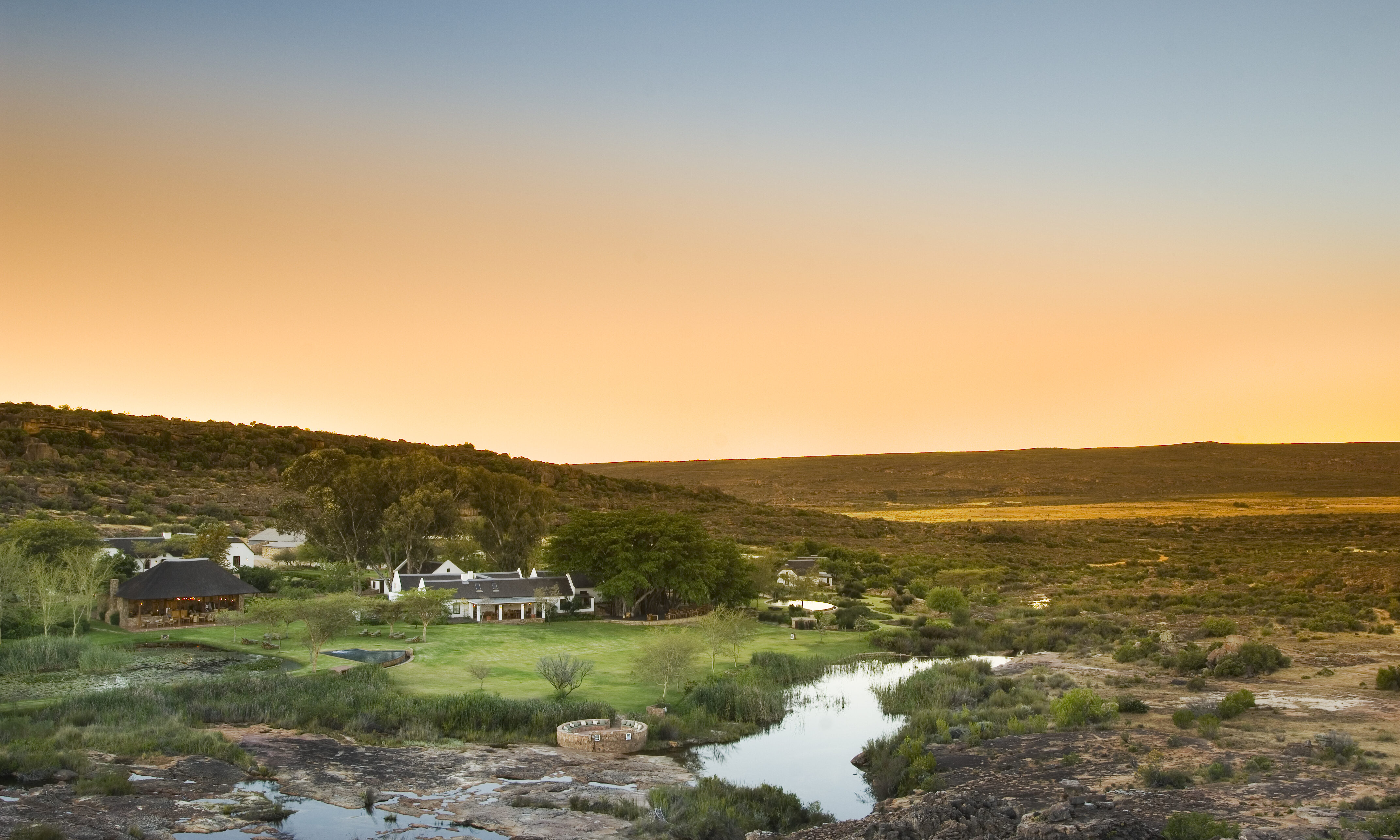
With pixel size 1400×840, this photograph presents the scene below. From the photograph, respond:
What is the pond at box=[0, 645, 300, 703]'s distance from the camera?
93.2 ft

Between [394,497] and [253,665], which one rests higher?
[394,497]

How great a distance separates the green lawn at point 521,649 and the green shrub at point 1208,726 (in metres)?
14.7

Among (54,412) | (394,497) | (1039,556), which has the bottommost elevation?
(1039,556)

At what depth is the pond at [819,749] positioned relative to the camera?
22.9m

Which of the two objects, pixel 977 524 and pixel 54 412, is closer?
pixel 977 524

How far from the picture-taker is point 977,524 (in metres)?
110

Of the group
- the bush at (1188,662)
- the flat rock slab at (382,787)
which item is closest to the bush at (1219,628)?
the bush at (1188,662)

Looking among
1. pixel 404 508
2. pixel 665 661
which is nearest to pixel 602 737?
pixel 665 661

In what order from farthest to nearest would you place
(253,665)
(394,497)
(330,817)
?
(394,497), (253,665), (330,817)

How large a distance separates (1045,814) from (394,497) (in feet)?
166

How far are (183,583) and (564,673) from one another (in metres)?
22.1

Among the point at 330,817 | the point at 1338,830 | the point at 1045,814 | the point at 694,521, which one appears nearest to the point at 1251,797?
the point at 1338,830

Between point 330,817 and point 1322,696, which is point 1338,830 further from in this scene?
point 330,817

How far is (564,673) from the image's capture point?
2941cm
